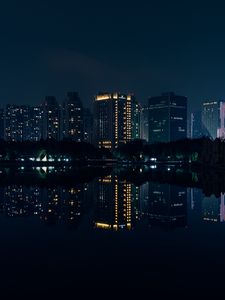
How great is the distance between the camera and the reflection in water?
24.5 meters

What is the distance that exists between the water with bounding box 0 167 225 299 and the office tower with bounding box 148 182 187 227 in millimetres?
61

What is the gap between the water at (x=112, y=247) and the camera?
12.5 meters

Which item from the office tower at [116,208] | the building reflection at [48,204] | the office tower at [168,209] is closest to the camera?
the office tower at [116,208]

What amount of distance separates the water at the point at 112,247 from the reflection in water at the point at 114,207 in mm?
64

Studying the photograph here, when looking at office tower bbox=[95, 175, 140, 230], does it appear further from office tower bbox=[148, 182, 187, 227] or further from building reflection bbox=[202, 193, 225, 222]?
building reflection bbox=[202, 193, 225, 222]

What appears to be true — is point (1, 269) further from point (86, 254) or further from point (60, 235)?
point (60, 235)

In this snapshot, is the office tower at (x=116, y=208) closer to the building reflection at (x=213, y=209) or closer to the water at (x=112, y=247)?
the water at (x=112, y=247)

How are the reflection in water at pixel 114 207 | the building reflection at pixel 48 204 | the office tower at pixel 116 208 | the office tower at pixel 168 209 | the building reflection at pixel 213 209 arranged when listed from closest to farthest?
1. the office tower at pixel 116 208
2. the office tower at pixel 168 209
3. the reflection in water at pixel 114 207
4. the building reflection at pixel 213 209
5. the building reflection at pixel 48 204

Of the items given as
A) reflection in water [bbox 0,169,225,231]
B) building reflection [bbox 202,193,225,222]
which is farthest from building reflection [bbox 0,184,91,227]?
building reflection [bbox 202,193,225,222]

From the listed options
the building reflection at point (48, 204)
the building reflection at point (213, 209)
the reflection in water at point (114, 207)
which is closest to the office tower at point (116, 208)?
the reflection in water at point (114, 207)

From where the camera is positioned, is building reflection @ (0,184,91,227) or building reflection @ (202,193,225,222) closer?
building reflection @ (202,193,225,222)

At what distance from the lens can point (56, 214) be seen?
2662cm

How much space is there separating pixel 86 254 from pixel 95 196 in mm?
20475

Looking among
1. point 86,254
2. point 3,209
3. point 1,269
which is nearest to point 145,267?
point 86,254
